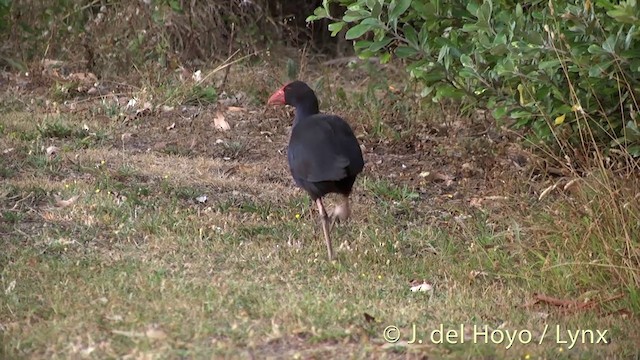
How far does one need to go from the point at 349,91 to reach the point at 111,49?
2321 millimetres

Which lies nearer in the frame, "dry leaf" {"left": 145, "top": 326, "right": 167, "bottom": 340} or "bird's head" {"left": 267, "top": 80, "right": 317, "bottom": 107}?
"dry leaf" {"left": 145, "top": 326, "right": 167, "bottom": 340}

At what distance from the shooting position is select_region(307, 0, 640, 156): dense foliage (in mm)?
6348

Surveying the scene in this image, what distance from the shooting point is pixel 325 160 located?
6.62 m

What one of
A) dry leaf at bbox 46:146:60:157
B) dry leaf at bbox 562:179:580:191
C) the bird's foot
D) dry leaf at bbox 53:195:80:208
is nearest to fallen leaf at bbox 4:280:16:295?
dry leaf at bbox 53:195:80:208

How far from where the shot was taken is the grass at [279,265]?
5.20 meters

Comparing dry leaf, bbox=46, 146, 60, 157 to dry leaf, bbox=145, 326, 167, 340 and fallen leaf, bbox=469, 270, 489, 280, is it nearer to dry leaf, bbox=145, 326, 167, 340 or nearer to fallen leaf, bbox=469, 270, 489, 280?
fallen leaf, bbox=469, 270, 489, 280

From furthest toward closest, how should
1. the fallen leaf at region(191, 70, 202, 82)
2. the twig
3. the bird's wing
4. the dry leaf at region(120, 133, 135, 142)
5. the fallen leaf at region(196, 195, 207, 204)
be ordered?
the twig < the fallen leaf at region(191, 70, 202, 82) < the dry leaf at region(120, 133, 135, 142) < the fallen leaf at region(196, 195, 207, 204) < the bird's wing

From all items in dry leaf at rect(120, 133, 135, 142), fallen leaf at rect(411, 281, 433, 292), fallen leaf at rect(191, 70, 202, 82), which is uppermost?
fallen leaf at rect(411, 281, 433, 292)

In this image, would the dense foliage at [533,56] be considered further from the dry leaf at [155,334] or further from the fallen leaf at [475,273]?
the dry leaf at [155,334]

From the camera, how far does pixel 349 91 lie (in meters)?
11.1

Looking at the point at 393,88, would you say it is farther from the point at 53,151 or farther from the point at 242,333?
the point at 242,333

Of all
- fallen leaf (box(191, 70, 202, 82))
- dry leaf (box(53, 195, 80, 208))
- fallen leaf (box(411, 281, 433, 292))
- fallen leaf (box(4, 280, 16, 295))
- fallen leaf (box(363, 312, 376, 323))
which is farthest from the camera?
fallen leaf (box(191, 70, 202, 82))

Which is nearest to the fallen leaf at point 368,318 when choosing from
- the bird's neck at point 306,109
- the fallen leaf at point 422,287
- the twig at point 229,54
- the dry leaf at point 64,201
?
the fallen leaf at point 422,287

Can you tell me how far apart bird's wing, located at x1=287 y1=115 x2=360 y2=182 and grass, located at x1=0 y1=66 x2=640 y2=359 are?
0.49 meters
